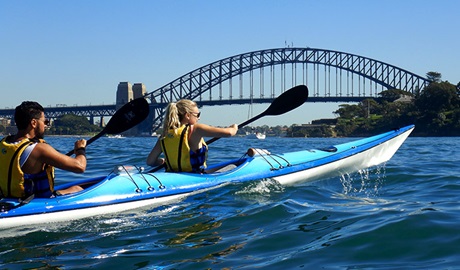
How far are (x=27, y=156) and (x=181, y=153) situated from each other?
5.97ft

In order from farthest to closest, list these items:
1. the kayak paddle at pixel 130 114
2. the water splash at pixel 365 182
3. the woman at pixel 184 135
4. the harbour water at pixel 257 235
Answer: the kayak paddle at pixel 130 114 → the water splash at pixel 365 182 → the woman at pixel 184 135 → the harbour water at pixel 257 235

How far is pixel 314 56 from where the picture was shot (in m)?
89.9

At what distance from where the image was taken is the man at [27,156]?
4.45m

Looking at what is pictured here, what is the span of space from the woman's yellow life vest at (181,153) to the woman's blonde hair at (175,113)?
0.06 metres

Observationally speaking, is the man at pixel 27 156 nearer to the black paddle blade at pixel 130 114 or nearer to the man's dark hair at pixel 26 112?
the man's dark hair at pixel 26 112

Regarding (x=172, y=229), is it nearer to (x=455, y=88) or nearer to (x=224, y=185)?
(x=224, y=185)

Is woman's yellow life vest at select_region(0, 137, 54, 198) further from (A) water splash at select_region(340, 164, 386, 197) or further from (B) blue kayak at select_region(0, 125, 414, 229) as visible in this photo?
(A) water splash at select_region(340, 164, 386, 197)

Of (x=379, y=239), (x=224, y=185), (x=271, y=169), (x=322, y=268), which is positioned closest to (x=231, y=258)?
(x=322, y=268)

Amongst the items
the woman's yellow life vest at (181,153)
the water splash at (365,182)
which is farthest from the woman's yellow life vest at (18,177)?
the water splash at (365,182)

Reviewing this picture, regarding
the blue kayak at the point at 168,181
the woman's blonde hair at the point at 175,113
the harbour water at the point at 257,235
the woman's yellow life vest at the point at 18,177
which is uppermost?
the woman's blonde hair at the point at 175,113

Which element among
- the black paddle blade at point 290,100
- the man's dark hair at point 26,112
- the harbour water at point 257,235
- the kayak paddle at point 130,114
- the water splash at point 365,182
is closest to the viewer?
the harbour water at point 257,235

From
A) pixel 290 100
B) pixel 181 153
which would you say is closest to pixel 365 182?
pixel 290 100

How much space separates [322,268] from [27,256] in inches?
76.0

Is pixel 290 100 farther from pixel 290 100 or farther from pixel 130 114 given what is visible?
pixel 130 114
